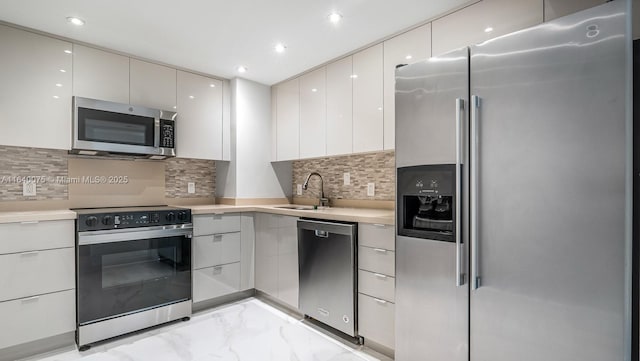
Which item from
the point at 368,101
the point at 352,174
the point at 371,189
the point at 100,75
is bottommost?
the point at 371,189

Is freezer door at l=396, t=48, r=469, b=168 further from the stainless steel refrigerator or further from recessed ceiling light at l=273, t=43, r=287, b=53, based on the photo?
recessed ceiling light at l=273, t=43, r=287, b=53

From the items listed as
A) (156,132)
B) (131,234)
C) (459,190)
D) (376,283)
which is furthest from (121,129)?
(459,190)

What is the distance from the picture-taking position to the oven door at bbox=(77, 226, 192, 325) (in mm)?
2316

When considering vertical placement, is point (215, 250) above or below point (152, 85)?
below

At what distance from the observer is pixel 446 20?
6.98 ft

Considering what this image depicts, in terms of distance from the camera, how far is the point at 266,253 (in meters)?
3.18

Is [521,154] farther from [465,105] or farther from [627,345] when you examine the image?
[627,345]

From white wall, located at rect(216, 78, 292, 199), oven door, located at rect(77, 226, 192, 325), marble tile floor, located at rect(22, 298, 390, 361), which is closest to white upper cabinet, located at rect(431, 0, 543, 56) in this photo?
white wall, located at rect(216, 78, 292, 199)

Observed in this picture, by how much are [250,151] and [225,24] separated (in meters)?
1.47

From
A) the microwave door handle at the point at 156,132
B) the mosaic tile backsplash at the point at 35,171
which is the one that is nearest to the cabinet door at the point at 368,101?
the microwave door handle at the point at 156,132

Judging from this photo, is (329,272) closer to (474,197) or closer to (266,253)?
(266,253)

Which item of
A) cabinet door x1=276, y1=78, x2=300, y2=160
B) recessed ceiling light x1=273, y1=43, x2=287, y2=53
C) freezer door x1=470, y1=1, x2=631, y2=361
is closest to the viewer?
freezer door x1=470, y1=1, x2=631, y2=361

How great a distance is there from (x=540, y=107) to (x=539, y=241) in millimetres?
554

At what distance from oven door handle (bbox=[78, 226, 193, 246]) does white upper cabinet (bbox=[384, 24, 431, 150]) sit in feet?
6.25
